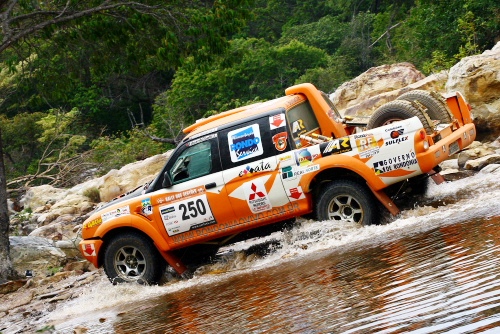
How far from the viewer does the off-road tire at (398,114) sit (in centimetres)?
962

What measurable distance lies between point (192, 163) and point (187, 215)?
0.65 metres

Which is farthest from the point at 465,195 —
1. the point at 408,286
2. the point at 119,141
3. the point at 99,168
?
the point at 119,141

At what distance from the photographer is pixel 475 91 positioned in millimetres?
15422

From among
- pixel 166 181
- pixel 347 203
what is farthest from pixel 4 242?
pixel 347 203

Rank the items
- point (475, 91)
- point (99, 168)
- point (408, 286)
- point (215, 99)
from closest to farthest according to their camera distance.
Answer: point (408, 286), point (475, 91), point (99, 168), point (215, 99)

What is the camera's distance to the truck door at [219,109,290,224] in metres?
9.72

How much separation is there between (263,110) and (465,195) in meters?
2.75

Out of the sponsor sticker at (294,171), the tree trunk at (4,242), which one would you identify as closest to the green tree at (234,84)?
the tree trunk at (4,242)

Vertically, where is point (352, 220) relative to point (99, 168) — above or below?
below

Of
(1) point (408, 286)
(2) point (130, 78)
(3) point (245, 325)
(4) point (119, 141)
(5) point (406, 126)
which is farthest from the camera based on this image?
(2) point (130, 78)

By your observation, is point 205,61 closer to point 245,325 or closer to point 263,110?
point 263,110

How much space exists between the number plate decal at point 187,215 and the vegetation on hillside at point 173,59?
5.54 m

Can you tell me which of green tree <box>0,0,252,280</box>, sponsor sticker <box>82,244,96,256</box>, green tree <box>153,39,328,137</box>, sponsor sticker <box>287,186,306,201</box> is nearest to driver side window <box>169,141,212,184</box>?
sponsor sticker <box>287,186,306,201</box>

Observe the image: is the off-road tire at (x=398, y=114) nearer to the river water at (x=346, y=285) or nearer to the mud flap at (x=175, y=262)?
the river water at (x=346, y=285)
